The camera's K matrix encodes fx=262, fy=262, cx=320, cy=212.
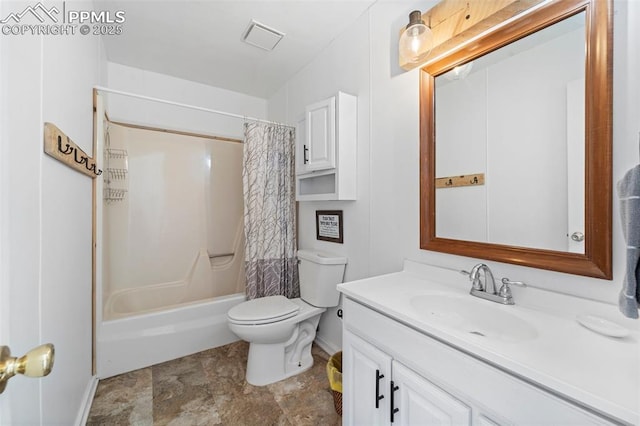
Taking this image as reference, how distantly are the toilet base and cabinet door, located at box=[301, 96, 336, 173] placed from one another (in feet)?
3.72

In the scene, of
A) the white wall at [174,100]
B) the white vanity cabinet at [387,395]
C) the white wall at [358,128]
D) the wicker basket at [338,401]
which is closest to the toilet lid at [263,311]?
the white wall at [358,128]

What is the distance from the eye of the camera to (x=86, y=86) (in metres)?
1.51

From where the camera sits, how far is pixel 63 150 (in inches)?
40.8

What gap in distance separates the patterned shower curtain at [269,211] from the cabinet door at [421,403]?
4.52ft

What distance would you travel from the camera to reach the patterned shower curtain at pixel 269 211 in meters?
2.09

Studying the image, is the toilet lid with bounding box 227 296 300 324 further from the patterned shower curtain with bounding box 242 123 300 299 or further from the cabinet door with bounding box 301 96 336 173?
the cabinet door with bounding box 301 96 336 173

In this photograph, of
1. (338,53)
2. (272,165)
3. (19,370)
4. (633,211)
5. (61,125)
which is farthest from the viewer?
(272,165)

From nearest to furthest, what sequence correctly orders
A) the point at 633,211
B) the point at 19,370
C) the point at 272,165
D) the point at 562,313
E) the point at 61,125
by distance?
the point at 19,370 < the point at 633,211 < the point at 562,313 < the point at 61,125 < the point at 272,165

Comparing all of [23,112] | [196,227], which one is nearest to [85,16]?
[23,112]

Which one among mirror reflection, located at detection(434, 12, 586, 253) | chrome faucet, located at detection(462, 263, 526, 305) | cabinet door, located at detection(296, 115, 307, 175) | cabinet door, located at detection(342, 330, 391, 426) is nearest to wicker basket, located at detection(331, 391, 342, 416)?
cabinet door, located at detection(342, 330, 391, 426)

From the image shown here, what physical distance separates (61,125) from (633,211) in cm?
179

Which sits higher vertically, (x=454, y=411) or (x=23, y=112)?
(x=23, y=112)

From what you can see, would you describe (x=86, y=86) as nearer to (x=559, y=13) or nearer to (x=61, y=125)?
(x=61, y=125)

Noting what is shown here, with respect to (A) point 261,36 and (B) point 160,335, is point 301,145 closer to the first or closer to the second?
(A) point 261,36
